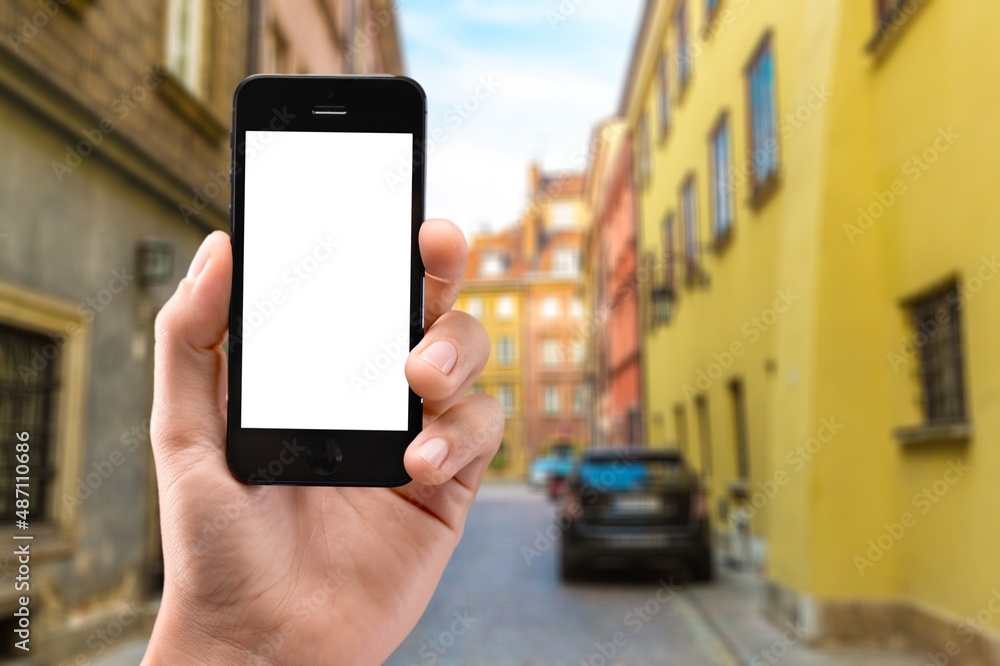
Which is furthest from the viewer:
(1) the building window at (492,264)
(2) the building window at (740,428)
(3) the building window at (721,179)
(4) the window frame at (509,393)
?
(1) the building window at (492,264)

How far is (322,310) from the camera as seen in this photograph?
1735mm

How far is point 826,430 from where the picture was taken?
346 inches

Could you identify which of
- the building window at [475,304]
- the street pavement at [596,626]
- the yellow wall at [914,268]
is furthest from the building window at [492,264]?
the yellow wall at [914,268]

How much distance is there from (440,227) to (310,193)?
31 centimetres

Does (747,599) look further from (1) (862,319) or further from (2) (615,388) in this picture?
(2) (615,388)

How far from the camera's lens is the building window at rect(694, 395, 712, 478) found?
18.8m

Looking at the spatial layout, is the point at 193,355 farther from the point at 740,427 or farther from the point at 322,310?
the point at 740,427

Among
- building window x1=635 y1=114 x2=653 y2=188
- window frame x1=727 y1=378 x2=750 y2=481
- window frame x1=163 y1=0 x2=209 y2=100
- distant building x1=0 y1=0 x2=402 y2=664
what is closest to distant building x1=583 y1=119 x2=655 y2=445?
building window x1=635 y1=114 x2=653 y2=188

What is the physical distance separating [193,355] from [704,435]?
18.3 m

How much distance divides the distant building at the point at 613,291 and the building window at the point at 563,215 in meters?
22.4

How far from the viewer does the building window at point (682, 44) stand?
20.0 m

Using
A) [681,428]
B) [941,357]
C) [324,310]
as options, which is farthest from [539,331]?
[324,310]

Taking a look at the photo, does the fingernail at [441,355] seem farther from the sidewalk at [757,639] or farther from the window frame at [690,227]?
the window frame at [690,227]

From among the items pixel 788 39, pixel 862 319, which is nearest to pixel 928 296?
pixel 862 319
